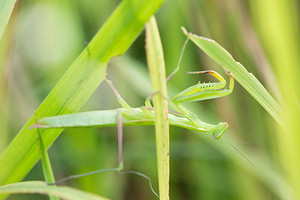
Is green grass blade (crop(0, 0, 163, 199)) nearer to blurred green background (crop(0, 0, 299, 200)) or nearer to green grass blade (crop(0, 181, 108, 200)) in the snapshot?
green grass blade (crop(0, 181, 108, 200))

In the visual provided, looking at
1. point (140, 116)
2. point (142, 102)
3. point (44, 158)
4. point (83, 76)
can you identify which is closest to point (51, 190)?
point (44, 158)

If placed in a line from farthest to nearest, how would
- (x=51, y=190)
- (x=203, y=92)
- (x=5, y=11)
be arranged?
(x=203, y=92)
(x=5, y=11)
(x=51, y=190)

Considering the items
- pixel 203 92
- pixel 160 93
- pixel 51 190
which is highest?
pixel 203 92

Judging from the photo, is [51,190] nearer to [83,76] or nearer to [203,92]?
[83,76]

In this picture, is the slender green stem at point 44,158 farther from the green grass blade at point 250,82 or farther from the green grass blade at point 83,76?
the green grass blade at point 250,82

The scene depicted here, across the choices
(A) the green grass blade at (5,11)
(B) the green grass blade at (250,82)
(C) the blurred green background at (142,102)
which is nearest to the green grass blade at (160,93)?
(B) the green grass blade at (250,82)

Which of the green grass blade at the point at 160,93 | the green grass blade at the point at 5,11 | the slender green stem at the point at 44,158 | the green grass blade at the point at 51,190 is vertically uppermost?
the green grass blade at the point at 5,11
